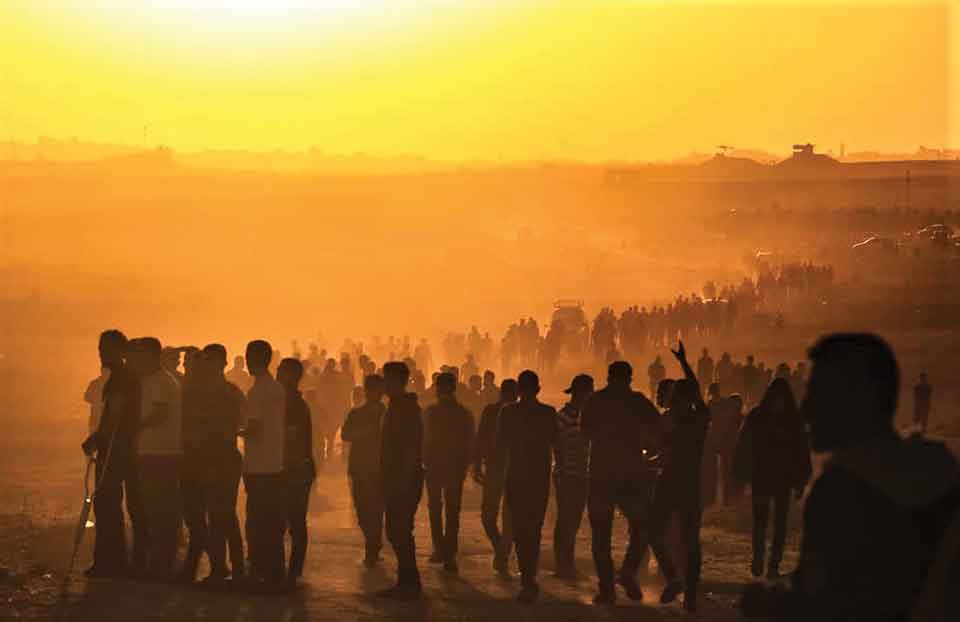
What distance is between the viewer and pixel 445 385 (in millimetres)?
15539

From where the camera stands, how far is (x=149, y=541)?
14.7m

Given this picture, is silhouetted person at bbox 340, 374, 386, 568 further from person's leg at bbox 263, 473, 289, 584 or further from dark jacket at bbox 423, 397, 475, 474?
person's leg at bbox 263, 473, 289, 584

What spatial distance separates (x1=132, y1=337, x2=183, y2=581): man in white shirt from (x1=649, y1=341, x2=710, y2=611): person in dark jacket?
3156 mm

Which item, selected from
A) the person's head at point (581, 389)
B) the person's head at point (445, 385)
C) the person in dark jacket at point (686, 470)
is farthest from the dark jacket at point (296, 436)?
the person in dark jacket at point (686, 470)

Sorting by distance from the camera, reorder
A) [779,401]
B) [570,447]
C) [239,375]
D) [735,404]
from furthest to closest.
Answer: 1. [239,375]
2. [735,404]
3. [570,447]
4. [779,401]

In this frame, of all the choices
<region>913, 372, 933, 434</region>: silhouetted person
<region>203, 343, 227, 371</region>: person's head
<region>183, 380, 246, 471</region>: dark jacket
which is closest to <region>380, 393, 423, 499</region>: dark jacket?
<region>183, 380, 246, 471</region>: dark jacket

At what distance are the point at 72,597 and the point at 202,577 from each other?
178cm

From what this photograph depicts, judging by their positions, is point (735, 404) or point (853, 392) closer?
point (853, 392)

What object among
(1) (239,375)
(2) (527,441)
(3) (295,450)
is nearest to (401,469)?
(3) (295,450)

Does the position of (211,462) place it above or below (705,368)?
below

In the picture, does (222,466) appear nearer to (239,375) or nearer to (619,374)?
(619,374)

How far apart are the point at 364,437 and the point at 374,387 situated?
432 mm

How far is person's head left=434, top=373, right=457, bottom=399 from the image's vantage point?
1547 centimetres

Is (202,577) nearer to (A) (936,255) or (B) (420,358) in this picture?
(B) (420,358)
